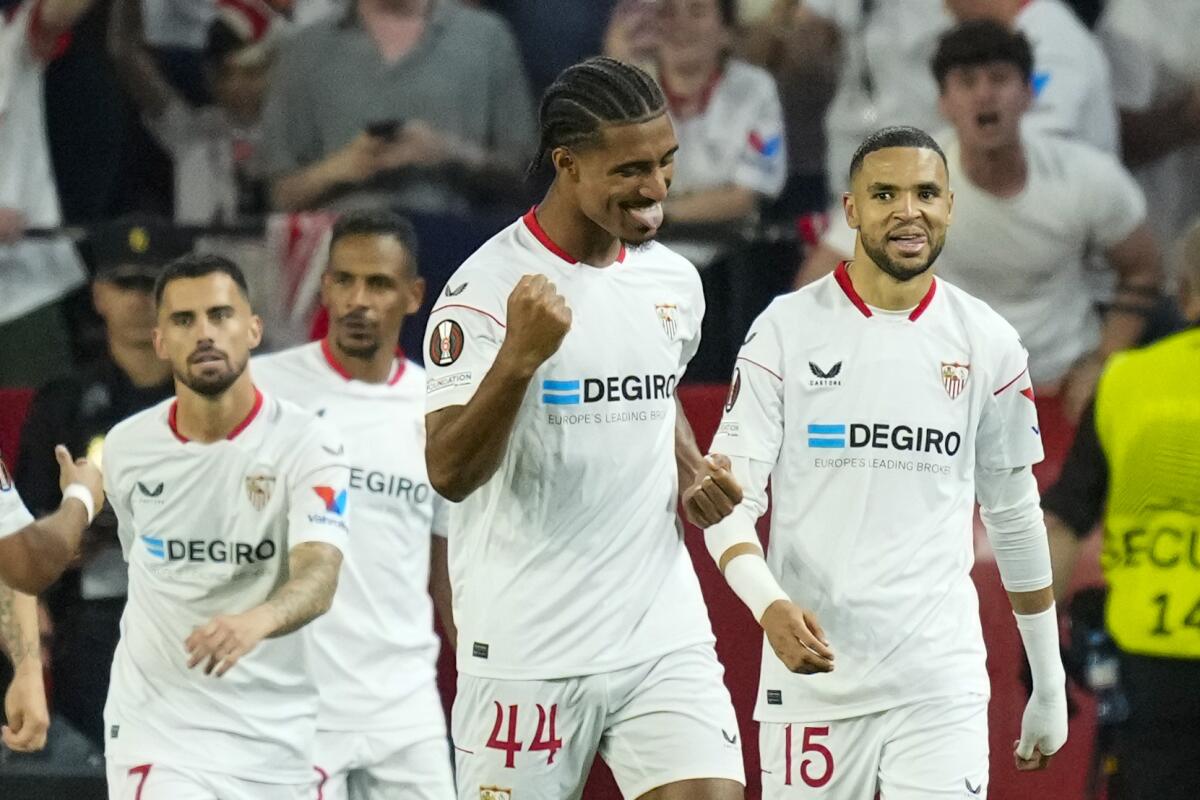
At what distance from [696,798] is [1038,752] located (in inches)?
40.8

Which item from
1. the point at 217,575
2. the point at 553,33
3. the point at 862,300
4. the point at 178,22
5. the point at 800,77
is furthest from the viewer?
the point at 178,22

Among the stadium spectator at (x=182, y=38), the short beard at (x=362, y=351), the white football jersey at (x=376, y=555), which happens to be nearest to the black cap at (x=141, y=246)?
the stadium spectator at (x=182, y=38)

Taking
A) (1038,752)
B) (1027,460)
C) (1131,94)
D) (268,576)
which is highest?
(1131,94)

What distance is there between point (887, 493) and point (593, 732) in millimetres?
902

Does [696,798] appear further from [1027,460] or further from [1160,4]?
[1160,4]

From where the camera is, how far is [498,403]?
4.12 m

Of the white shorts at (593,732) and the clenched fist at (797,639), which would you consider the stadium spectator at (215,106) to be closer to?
the white shorts at (593,732)

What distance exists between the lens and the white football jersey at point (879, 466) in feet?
15.4

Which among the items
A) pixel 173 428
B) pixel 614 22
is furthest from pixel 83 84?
pixel 173 428

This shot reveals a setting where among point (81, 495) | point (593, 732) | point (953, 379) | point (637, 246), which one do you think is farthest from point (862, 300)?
point (81, 495)

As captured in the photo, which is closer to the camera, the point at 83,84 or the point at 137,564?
the point at 137,564

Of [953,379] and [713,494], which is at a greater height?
[953,379]

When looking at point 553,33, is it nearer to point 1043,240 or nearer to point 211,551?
point 1043,240

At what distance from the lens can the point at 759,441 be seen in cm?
476
